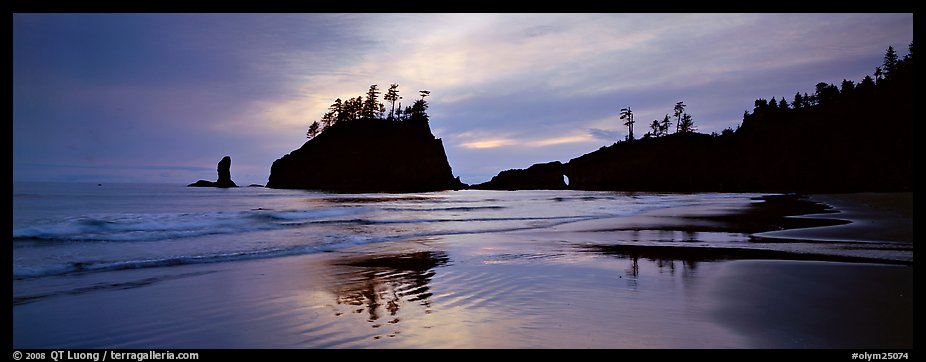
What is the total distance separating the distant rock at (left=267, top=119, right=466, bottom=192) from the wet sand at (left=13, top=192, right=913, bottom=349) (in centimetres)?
7220

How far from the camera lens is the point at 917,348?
3.67 metres

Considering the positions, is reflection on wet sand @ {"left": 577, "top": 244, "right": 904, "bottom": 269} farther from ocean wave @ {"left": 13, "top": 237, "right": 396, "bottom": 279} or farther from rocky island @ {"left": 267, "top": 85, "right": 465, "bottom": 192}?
rocky island @ {"left": 267, "top": 85, "right": 465, "bottom": 192}

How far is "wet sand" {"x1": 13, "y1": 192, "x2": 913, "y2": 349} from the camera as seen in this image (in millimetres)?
4070

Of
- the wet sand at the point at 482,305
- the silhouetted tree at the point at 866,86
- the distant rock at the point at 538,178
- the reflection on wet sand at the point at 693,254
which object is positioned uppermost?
the silhouetted tree at the point at 866,86

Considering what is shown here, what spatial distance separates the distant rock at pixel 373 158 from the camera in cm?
8106

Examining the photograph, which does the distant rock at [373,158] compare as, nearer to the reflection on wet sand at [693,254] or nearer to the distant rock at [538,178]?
the distant rock at [538,178]

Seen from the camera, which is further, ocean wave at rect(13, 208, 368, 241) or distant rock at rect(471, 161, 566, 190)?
distant rock at rect(471, 161, 566, 190)

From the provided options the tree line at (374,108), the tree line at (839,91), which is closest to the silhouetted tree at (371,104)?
the tree line at (374,108)

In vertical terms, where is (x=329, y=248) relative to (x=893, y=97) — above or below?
below

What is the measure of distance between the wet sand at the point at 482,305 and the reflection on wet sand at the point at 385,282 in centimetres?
3

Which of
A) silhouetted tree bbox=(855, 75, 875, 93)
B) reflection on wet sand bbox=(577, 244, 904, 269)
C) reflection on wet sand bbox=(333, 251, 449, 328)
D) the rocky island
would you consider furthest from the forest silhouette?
reflection on wet sand bbox=(333, 251, 449, 328)
